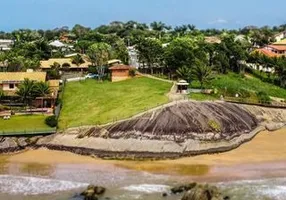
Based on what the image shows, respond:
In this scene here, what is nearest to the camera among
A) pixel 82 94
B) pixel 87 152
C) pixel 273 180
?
pixel 273 180

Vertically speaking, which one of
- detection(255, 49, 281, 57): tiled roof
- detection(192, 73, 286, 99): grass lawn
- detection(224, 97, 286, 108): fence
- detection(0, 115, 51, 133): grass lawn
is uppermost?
detection(255, 49, 281, 57): tiled roof

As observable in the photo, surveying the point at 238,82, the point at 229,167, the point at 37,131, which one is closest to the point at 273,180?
the point at 229,167

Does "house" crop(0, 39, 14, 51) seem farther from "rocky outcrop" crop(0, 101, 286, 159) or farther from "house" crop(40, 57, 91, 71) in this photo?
"rocky outcrop" crop(0, 101, 286, 159)

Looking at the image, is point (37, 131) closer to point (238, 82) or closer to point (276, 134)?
point (276, 134)

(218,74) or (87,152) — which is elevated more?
(218,74)

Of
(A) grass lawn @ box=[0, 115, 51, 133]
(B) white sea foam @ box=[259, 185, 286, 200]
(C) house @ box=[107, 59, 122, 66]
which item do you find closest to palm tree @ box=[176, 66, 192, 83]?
(C) house @ box=[107, 59, 122, 66]

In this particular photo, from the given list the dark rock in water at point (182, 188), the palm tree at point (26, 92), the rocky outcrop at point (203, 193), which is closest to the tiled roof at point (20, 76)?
the palm tree at point (26, 92)

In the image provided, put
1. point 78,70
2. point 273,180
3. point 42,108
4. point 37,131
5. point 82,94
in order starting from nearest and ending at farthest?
point 273,180 < point 37,131 < point 42,108 < point 82,94 < point 78,70
